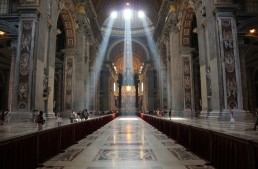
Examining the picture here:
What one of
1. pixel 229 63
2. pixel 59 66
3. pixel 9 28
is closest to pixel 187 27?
pixel 229 63

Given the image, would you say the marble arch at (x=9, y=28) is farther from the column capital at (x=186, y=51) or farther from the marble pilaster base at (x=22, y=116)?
the column capital at (x=186, y=51)

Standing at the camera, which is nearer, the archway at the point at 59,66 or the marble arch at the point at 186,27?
the marble arch at the point at 186,27

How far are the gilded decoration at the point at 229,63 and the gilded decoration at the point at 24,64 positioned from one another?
8551 millimetres

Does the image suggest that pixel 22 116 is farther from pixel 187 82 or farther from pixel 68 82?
pixel 187 82

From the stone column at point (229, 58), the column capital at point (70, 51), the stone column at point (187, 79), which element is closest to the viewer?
the stone column at point (229, 58)

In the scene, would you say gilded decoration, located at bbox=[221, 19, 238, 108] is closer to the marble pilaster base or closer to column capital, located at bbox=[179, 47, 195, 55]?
column capital, located at bbox=[179, 47, 195, 55]

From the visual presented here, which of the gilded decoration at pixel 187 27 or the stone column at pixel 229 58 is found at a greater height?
the gilded decoration at pixel 187 27

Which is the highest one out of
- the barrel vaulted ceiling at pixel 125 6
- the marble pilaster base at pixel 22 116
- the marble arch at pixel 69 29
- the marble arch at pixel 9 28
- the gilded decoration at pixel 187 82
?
the barrel vaulted ceiling at pixel 125 6

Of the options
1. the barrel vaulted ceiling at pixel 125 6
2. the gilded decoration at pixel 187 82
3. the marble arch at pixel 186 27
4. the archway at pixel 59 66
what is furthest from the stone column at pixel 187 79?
the barrel vaulted ceiling at pixel 125 6

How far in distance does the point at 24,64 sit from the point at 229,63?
350 inches

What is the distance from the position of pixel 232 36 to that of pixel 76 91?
1212 cm

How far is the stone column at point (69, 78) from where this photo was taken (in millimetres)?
17094

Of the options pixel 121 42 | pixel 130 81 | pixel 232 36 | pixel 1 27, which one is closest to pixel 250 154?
pixel 232 36

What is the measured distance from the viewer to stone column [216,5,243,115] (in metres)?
10.0
